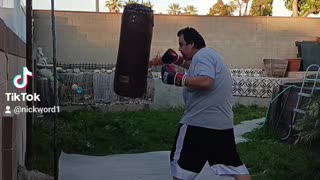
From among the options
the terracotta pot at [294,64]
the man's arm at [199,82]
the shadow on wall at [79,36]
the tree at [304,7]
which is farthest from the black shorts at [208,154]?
the tree at [304,7]

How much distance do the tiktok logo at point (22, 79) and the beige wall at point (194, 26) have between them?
35.3 ft

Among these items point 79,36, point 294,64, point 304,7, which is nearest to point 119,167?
point 79,36

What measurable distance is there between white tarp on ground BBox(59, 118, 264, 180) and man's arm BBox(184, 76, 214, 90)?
2447mm

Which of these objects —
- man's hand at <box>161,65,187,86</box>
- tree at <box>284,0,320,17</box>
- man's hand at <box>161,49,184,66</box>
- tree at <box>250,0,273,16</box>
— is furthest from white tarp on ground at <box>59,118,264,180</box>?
tree at <box>250,0,273,16</box>

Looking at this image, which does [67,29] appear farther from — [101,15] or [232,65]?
[232,65]

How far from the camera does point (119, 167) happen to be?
8047 mm

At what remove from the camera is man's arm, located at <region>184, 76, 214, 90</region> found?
192 inches

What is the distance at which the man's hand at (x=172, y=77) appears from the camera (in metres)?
4.98

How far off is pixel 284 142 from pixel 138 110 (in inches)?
266

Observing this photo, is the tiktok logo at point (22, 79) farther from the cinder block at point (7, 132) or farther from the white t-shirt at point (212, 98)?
the white t-shirt at point (212, 98)

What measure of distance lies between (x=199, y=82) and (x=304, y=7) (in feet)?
87.2

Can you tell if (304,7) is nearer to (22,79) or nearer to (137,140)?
(137,140)

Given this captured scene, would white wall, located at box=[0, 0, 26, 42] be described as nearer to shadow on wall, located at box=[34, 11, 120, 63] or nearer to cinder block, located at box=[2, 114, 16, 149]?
cinder block, located at box=[2, 114, 16, 149]

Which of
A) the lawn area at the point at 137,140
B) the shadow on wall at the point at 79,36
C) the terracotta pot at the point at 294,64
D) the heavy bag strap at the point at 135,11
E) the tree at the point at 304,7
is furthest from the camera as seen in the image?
the tree at the point at 304,7
